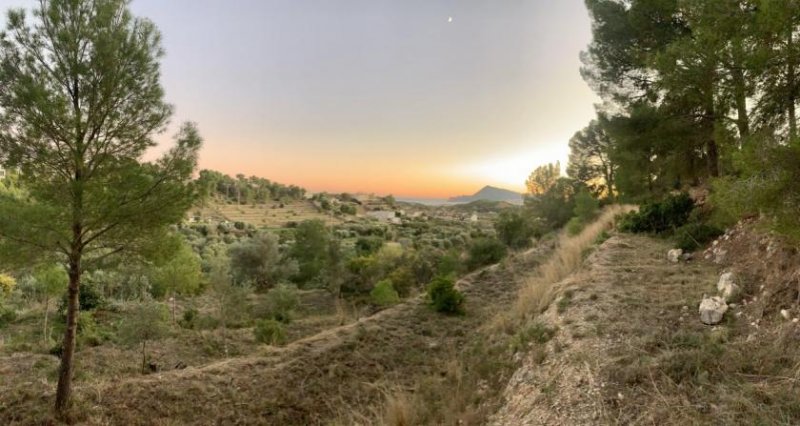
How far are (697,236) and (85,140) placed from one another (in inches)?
449

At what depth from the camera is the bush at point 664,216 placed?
988 centimetres

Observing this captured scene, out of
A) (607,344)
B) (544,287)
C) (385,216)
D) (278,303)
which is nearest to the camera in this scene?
(607,344)

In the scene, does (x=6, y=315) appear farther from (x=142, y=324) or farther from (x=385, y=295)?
(x=385, y=295)

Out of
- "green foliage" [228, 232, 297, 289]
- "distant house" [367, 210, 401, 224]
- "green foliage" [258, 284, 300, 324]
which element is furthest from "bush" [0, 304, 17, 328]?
"distant house" [367, 210, 401, 224]

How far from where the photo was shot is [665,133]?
9719 mm

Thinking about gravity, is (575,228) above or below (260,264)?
above

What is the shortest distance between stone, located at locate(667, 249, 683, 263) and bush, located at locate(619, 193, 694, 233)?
2.18 metres

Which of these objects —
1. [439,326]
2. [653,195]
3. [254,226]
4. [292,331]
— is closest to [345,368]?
[439,326]

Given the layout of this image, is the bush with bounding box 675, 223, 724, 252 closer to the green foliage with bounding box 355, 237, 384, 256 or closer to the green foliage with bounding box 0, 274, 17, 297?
the green foliage with bounding box 0, 274, 17, 297

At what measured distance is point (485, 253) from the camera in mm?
20094

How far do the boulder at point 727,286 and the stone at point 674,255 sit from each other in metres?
2.30

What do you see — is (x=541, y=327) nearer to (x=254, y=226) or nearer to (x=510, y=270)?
(x=510, y=270)

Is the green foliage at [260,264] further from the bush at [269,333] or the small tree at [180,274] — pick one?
the bush at [269,333]

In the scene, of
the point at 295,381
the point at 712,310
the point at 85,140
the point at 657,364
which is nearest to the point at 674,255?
the point at 712,310
